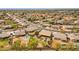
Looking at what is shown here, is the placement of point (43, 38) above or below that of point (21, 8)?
below

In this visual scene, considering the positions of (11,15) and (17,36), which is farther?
(11,15)

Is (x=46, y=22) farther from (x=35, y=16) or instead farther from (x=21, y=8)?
(x=21, y=8)

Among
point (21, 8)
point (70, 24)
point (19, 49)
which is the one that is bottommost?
point (19, 49)

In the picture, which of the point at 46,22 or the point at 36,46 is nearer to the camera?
the point at 36,46

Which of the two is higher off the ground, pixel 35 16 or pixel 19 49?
pixel 35 16

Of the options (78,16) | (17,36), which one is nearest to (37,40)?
(17,36)
